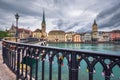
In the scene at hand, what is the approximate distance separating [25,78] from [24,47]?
0.90 metres

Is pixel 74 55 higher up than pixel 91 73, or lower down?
higher up

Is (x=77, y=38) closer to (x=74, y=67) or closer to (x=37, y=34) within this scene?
(x=37, y=34)

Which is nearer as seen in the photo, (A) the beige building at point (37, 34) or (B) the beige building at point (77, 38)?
(A) the beige building at point (37, 34)

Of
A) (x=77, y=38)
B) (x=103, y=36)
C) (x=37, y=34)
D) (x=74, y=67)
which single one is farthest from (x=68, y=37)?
(x=74, y=67)

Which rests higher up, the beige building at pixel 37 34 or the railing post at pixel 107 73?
the beige building at pixel 37 34

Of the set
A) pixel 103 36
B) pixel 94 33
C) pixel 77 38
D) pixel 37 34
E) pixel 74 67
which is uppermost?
pixel 94 33

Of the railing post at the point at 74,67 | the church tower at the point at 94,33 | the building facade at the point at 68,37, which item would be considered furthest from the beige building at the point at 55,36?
the railing post at the point at 74,67

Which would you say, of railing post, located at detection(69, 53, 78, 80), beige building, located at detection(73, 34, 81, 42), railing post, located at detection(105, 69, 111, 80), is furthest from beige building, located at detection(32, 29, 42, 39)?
railing post, located at detection(105, 69, 111, 80)

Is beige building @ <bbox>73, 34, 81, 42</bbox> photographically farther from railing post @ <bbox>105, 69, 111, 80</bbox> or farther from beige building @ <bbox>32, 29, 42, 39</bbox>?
railing post @ <bbox>105, 69, 111, 80</bbox>

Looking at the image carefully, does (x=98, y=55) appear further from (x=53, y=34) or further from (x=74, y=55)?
(x=53, y=34)

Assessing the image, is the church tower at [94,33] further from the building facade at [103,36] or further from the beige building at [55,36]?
the beige building at [55,36]

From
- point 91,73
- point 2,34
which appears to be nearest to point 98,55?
point 91,73

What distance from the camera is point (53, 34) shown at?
542 ft

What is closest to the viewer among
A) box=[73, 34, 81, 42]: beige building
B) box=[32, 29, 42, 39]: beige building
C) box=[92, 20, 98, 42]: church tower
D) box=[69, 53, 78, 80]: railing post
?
box=[69, 53, 78, 80]: railing post
